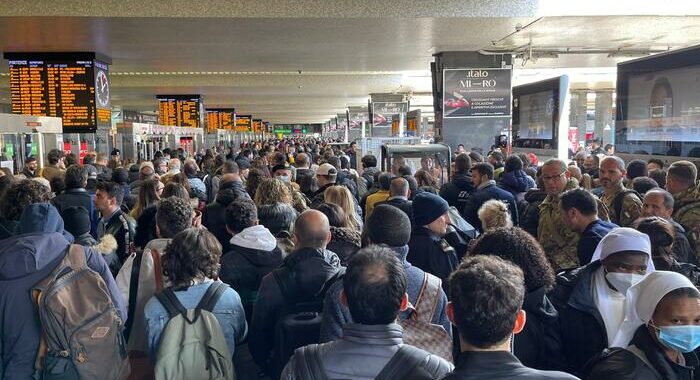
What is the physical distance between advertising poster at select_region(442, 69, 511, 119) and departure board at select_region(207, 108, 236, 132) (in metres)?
22.1

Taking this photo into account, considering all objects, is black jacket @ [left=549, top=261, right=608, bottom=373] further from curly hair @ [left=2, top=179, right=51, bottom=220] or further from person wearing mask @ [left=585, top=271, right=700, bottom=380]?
curly hair @ [left=2, top=179, right=51, bottom=220]

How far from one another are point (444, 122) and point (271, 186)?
875cm

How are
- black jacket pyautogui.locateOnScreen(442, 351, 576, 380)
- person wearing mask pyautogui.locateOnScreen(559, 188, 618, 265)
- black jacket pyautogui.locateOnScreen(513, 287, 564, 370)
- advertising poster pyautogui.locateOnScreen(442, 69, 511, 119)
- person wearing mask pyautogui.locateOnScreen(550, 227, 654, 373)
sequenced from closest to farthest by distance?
black jacket pyautogui.locateOnScreen(442, 351, 576, 380)
black jacket pyautogui.locateOnScreen(513, 287, 564, 370)
person wearing mask pyautogui.locateOnScreen(550, 227, 654, 373)
person wearing mask pyautogui.locateOnScreen(559, 188, 618, 265)
advertising poster pyautogui.locateOnScreen(442, 69, 511, 119)

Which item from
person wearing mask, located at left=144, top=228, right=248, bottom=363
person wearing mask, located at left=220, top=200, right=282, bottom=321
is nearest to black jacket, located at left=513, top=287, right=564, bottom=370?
person wearing mask, located at left=144, top=228, right=248, bottom=363

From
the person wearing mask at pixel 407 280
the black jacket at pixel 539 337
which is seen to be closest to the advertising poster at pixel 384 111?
the person wearing mask at pixel 407 280

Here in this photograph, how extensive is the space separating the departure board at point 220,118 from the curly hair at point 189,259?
30997 mm

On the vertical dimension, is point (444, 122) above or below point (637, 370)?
above

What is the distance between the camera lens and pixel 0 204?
4.49 metres

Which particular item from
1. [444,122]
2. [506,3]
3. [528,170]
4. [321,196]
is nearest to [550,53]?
[444,122]

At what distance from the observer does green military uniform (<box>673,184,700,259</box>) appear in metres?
4.69

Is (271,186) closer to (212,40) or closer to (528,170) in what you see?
(528,170)

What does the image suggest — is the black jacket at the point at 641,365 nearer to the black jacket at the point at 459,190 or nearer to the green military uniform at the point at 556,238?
the green military uniform at the point at 556,238

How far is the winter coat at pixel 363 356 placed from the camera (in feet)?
6.58

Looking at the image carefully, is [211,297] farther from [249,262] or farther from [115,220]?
[115,220]
